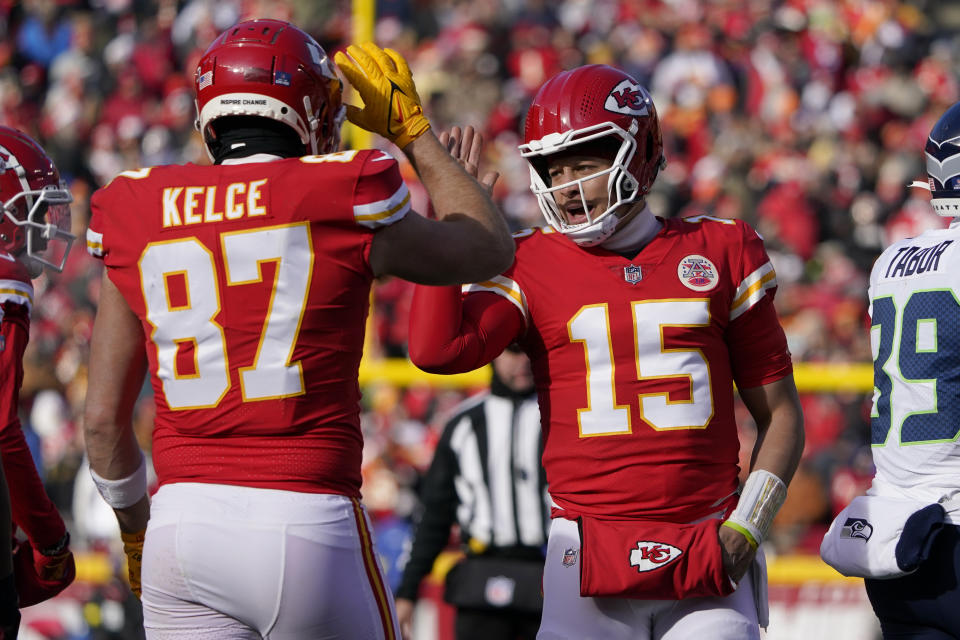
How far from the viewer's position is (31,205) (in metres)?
3.62

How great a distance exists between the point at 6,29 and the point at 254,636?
14422mm

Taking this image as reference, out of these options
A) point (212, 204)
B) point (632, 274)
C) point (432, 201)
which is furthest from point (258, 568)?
point (632, 274)

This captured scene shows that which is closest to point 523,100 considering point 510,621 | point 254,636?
point 510,621

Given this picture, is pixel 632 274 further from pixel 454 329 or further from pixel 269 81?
pixel 269 81

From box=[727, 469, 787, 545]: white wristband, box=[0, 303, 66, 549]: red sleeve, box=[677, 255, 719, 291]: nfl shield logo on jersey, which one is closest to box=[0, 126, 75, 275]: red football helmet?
box=[0, 303, 66, 549]: red sleeve

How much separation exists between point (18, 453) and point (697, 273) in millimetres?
1720

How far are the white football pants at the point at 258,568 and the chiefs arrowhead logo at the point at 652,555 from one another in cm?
63

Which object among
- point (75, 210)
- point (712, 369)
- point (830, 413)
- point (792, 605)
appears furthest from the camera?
point (75, 210)

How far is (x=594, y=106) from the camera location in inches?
129

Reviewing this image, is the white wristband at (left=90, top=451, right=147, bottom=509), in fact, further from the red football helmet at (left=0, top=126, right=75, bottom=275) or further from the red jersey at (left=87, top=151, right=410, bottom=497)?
the red football helmet at (left=0, top=126, right=75, bottom=275)

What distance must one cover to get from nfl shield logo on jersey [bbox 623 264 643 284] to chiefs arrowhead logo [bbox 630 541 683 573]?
0.62 m

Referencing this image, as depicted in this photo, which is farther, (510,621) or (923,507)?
(510,621)

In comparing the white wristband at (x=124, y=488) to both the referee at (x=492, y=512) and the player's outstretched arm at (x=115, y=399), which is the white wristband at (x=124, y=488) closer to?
the player's outstretched arm at (x=115, y=399)

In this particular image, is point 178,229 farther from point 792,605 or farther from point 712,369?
point 792,605
